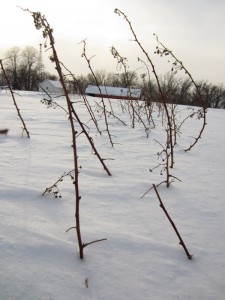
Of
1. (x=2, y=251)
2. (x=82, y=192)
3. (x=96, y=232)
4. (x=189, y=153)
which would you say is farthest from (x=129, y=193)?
(x=189, y=153)

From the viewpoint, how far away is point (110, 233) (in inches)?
58.7

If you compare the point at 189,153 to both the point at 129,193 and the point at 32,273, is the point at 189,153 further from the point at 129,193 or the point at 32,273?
the point at 32,273

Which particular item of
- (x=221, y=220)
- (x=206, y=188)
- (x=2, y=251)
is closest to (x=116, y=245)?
(x=2, y=251)

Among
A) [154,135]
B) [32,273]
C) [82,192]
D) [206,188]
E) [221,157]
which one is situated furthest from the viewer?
[154,135]

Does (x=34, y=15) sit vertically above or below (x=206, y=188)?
above

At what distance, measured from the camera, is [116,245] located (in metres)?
1.40

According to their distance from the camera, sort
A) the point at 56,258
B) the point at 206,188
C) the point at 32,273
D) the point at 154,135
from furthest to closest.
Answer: the point at 154,135 → the point at 206,188 → the point at 56,258 → the point at 32,273

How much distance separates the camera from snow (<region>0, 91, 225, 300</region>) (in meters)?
1.15

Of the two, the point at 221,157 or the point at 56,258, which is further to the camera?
the point at 221,157

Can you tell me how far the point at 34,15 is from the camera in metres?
1.25

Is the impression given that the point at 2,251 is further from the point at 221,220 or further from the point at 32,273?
the point at 221,220

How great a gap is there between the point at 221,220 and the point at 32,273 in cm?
110

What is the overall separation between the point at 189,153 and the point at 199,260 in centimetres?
210

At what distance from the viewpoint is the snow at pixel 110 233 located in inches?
45.2
